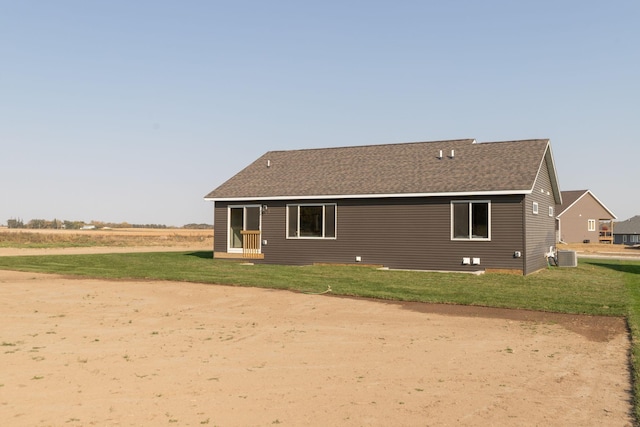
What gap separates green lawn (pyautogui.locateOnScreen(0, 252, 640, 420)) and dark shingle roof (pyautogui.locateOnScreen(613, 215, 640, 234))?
55.5 meters

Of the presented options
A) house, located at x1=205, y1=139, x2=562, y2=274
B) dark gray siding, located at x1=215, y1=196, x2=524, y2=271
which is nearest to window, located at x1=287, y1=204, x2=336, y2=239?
house, located at x1=205, y1=139, x2=562, y2=274

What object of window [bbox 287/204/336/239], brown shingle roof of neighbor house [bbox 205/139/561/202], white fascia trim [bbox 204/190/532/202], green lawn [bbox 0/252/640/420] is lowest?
green lawn [bbox 0/252/640/420]

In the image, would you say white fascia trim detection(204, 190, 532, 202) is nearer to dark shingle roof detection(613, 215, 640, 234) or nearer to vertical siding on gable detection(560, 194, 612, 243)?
vertical siding on gable detection(560, 194, 612, 243)

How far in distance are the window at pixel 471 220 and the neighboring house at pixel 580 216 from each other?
36.4m

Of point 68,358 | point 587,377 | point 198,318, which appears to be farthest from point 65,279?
point 587,377

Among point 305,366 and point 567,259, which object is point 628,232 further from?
point 305,366

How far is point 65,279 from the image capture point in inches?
690

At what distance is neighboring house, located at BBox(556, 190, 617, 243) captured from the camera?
5647 cm

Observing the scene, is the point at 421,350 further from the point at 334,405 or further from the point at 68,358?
the point at 68,358

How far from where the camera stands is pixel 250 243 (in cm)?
2586

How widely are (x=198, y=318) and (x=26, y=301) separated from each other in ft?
15.6

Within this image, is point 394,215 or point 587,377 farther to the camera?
point 394,215

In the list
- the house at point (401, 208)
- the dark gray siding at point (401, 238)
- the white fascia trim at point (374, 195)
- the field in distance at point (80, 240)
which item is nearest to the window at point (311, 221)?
the house at point (401, 208)

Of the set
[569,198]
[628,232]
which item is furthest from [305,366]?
[628,232]
